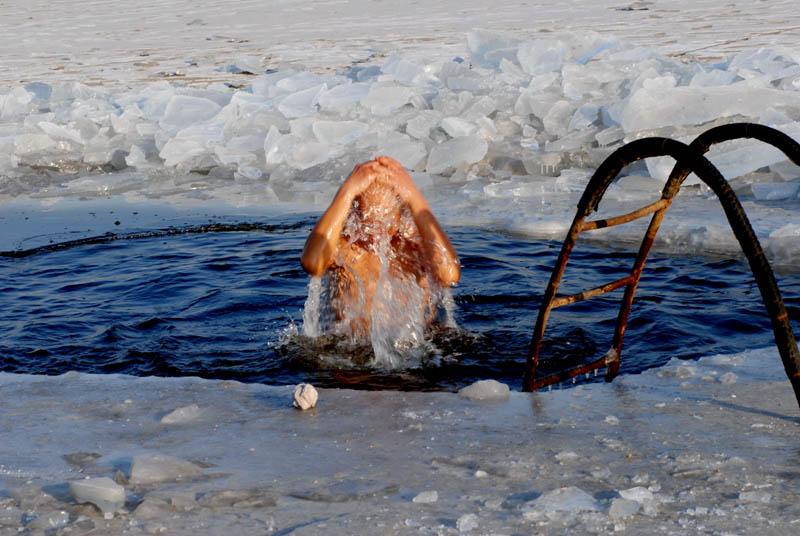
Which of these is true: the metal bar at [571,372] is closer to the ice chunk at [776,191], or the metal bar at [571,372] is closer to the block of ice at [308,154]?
the ice chunk at [776,191]

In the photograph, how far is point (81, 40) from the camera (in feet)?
48.1

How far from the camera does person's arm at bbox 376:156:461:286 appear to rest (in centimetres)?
356

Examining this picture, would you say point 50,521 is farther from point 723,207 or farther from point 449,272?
point 449,272

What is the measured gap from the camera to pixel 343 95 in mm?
8250

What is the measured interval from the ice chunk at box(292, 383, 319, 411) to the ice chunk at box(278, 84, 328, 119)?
5786 mm

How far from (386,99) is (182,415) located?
5716 millimetres

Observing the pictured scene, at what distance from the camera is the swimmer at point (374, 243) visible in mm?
3494

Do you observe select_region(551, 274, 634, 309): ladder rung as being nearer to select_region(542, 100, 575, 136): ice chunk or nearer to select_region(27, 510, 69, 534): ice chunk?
select_region(27, 510, 69, 534): ice chunk

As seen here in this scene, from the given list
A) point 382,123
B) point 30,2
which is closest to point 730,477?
point 382,123

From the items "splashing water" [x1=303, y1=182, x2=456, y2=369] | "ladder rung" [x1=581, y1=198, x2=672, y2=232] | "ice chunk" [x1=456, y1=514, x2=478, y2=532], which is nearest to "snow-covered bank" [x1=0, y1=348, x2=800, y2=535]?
"ice chunk" [x1=456, y1=514, x2=478, y2=532]

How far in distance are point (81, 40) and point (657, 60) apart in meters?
10.3

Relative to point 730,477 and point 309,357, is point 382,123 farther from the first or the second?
point 730,477

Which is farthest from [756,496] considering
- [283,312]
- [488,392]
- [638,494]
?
[283,312]

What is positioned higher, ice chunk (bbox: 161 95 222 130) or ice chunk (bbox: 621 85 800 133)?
ice chunk (bbox: 621 85 800 133)
